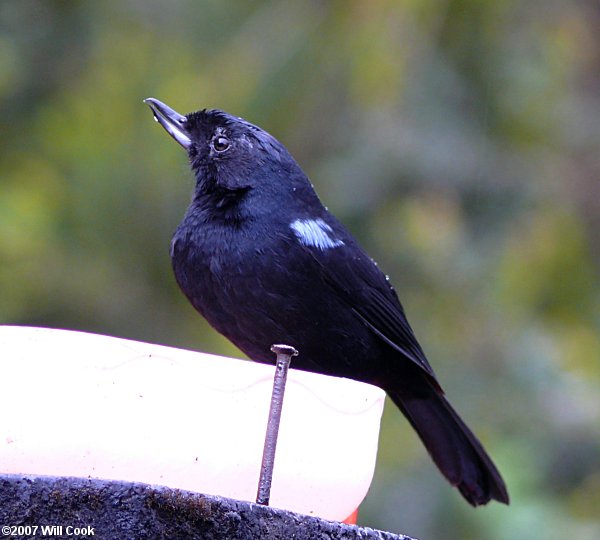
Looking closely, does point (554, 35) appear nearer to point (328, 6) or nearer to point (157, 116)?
point (328, 6)

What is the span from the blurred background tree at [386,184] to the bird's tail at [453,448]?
233 centimetres

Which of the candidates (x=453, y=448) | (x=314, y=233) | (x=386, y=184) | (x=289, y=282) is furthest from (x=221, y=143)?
(x=386, y=184)

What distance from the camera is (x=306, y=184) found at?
396 cm

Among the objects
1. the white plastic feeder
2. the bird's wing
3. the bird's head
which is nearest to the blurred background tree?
the bird's head

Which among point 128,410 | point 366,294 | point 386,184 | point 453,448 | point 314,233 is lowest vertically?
point 128,410

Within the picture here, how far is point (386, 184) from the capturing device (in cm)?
736

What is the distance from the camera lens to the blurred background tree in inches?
260

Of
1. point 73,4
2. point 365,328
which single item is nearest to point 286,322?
point 365,328

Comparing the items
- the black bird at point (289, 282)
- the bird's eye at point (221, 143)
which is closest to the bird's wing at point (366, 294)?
the black bird at point (289, 282)

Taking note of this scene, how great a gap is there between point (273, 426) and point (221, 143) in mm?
2130

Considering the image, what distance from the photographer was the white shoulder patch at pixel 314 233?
12.0ft

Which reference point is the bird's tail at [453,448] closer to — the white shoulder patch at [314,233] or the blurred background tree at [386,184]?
the white shoulder patch at [314,233]

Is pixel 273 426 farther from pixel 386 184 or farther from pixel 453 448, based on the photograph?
pixel 386 184

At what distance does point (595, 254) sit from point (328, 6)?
3.39 m
